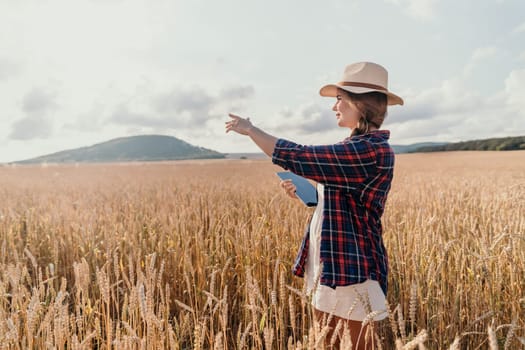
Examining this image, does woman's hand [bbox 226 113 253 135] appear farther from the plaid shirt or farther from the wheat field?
the wheat field

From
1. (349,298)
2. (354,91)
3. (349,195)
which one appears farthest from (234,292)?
(354,91)

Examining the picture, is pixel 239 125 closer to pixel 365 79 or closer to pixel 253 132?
pixel 253 132

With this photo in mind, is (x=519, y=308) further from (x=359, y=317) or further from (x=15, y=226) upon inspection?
(x=15, y=226)

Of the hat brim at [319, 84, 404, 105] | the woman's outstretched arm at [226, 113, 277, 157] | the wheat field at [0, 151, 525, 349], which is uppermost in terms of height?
the hat brim at [319, 84, 404, 105]

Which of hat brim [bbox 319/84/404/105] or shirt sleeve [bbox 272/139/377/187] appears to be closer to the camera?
shirt sleeve [bbox 272/139/377/187]

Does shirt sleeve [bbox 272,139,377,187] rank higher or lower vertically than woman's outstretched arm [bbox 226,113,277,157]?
lower

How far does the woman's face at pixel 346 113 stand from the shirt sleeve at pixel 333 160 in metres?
0.17

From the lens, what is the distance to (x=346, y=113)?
76.2 inches

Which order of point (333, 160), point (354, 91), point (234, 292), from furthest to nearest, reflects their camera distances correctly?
point (234, 292) → point (354, 91) → point (333, 160)

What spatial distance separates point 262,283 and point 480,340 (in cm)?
145

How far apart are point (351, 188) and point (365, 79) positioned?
51 centimetres

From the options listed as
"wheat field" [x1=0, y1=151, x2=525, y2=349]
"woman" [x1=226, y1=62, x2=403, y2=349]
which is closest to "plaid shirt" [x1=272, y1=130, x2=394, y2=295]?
"woman" [x1=226, y1=62, x2=403, y2=349]

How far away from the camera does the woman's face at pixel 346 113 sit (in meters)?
1.92

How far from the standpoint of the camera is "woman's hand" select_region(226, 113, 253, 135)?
1.88 metres
